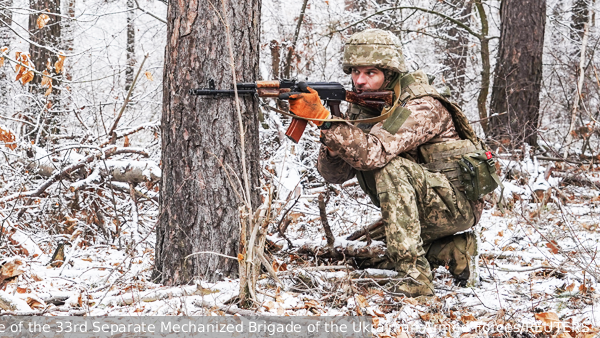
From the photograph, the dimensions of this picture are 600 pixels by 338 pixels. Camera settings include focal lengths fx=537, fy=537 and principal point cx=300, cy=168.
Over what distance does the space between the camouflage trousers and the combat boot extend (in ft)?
0.54

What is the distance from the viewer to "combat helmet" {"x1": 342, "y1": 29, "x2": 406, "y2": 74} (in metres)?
3.52

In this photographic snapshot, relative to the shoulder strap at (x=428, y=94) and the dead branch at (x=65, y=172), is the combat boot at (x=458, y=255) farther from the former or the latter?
the dead branch at (x=65, y=172)

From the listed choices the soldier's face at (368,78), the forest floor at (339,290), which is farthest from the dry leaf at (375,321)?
the soldier's face at (368,78)

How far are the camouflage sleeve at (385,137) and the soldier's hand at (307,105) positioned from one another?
130 mm

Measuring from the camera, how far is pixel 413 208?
3.28 metres

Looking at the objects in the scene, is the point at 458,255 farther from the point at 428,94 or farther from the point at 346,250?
the point at 428,94

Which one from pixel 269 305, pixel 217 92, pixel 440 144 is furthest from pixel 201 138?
pixel 440 144

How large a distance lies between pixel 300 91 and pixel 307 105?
0.32 feet

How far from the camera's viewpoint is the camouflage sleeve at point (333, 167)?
3.64 m

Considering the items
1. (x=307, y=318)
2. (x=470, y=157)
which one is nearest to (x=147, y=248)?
(x=307, y=318)

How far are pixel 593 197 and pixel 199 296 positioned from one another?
5.12 m

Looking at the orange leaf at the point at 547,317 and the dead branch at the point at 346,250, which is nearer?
the orange leaf at the point at 547,317

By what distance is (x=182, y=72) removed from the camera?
3016 mm

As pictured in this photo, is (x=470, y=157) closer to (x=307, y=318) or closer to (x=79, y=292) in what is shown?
(x=307, y=318)
